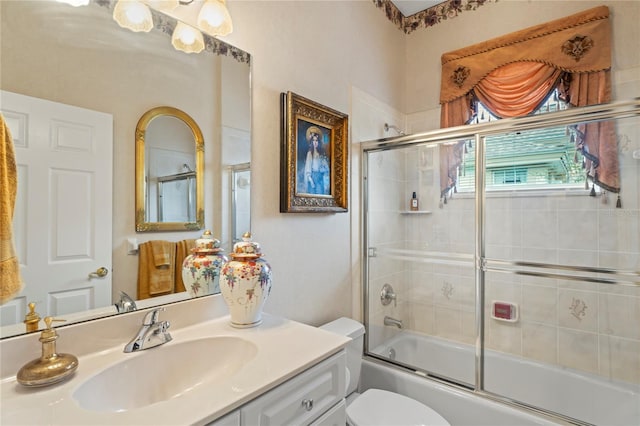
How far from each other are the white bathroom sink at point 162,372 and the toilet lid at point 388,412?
769 mm

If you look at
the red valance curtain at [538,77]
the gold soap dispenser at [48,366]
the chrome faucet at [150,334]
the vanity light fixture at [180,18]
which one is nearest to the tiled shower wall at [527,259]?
the red valance curtain at [538,77]

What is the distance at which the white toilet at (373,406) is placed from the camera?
1418mm

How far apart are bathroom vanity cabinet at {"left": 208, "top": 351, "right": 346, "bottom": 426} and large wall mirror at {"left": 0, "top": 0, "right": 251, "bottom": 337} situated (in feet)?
1.72

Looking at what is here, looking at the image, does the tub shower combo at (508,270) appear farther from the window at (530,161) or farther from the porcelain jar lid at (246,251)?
the porcelain jar lid at (246,251)

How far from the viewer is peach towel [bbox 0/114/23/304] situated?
30.1 inches

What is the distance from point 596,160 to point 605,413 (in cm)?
133

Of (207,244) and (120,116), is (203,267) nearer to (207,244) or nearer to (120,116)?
(207,244)

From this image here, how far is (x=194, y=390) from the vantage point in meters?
0.81

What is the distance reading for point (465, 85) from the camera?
2.31 meters

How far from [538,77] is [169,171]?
2.24 metres

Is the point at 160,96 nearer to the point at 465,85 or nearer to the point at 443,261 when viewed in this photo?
the point at 443,261

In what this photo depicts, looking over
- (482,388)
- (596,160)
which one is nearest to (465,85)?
(596,160)

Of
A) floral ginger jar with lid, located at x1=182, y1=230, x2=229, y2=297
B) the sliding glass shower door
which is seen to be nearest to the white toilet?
the sliding glass shower door

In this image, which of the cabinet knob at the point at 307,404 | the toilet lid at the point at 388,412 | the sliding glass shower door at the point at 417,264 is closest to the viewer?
the cabinet knob at the point at 307,404
